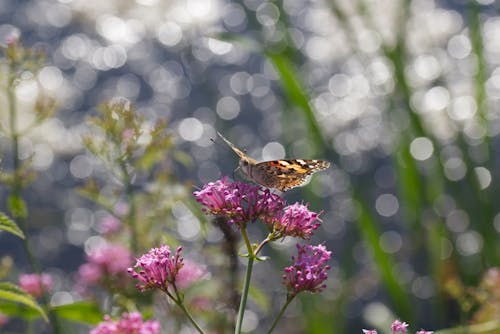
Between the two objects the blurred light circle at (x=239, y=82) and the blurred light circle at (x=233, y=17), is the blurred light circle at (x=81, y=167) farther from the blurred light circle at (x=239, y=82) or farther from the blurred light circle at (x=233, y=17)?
the blurred light circle at (x=233, y=17)

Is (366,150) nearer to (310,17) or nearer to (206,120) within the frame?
(206,120)

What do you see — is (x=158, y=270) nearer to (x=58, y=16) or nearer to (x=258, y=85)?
(x=258, y=85)

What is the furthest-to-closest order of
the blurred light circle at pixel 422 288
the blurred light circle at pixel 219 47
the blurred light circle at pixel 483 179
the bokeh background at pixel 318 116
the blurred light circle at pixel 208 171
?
the blurred light circle at pixel 219 47, the blurred light circle at pixel 208 171, the blurred light circle at pixel 422 288, the blurred light circle at pixel 483 179, the bokeh background at pixel 318 116

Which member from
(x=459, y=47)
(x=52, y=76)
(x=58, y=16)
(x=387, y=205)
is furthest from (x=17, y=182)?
(x=58, y=16)

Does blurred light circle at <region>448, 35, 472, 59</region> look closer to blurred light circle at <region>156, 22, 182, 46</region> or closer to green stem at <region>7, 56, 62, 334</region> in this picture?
blurred light circle at <region>156, 22, 182, 46</region>

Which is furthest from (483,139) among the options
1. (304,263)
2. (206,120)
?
(206,120)

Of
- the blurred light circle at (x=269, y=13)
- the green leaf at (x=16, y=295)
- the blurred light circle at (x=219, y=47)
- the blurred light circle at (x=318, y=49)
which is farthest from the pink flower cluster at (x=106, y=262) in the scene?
the blurred light circle at (x=219, y=47)
